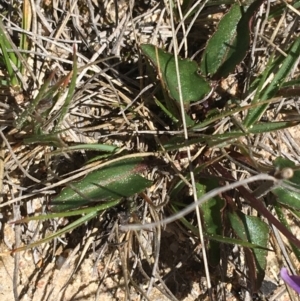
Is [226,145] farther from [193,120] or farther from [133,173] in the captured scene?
[133,173]

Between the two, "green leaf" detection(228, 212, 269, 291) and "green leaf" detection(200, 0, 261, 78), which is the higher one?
"green leaf" detection(200, 0, 261, 78)

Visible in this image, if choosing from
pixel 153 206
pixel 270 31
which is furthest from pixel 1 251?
pixel 270 31

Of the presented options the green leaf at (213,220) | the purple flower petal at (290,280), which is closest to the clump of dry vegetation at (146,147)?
the green leaf at (213,220)

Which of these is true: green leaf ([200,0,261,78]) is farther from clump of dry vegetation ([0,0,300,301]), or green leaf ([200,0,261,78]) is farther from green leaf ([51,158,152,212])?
green leaf ([51,158,152,212])

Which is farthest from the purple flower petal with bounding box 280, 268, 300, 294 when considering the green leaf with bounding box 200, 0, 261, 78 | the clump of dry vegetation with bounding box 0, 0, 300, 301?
the green leaf with bounding box 200, 0, 261, 78

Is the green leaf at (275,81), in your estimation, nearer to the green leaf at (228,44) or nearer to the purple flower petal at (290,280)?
the green leaf at (228,44)

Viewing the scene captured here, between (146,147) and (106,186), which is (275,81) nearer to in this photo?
(146,147)
